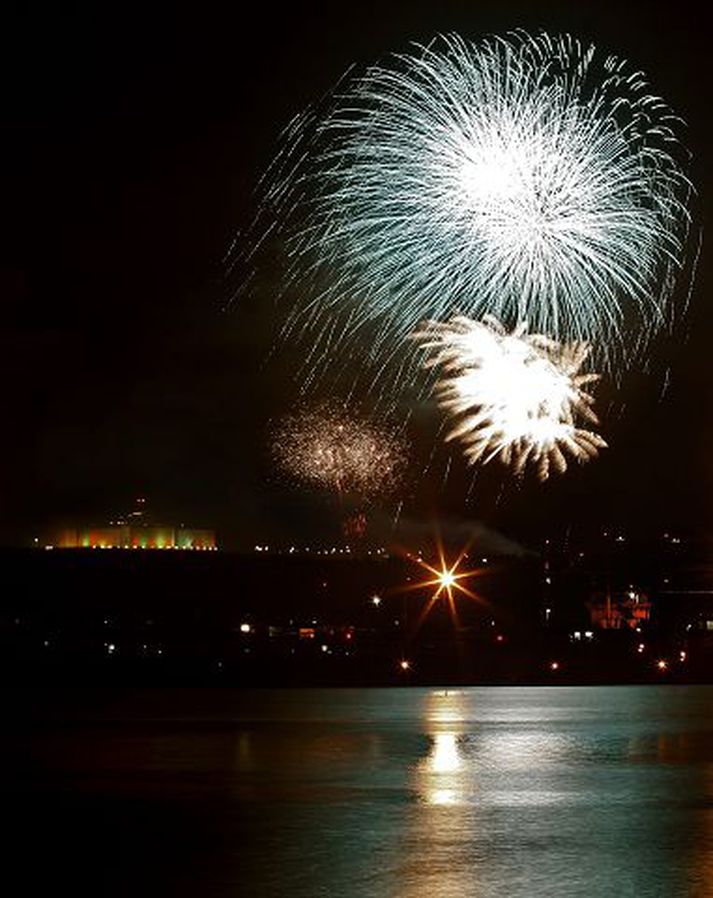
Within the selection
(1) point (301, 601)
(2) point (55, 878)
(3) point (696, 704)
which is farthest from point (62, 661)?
(2) point (55, 878)

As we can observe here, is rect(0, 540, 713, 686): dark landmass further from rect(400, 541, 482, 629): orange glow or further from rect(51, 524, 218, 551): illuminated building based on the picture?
rect(51, 524, 218, 551): illuminated building

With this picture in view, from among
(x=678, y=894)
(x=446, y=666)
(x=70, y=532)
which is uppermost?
(x=70, y=532)

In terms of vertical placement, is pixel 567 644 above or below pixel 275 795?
above

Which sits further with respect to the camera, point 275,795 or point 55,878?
point 275,795

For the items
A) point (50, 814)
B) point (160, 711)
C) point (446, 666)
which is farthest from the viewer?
point (446, 666)

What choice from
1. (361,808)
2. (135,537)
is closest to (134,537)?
(135,537)

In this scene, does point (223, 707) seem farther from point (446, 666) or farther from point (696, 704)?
point (446, 666)

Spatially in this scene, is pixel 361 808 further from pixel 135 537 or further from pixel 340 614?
pixel 135 537

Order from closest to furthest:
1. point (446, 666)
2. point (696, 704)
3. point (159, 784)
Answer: point (159, 784) < point (696, 704) < point (446, 666)

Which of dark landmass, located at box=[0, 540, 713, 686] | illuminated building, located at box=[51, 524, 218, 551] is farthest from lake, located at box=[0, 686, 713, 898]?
illuminated building, located at box=[51, 524, 218, 551]
